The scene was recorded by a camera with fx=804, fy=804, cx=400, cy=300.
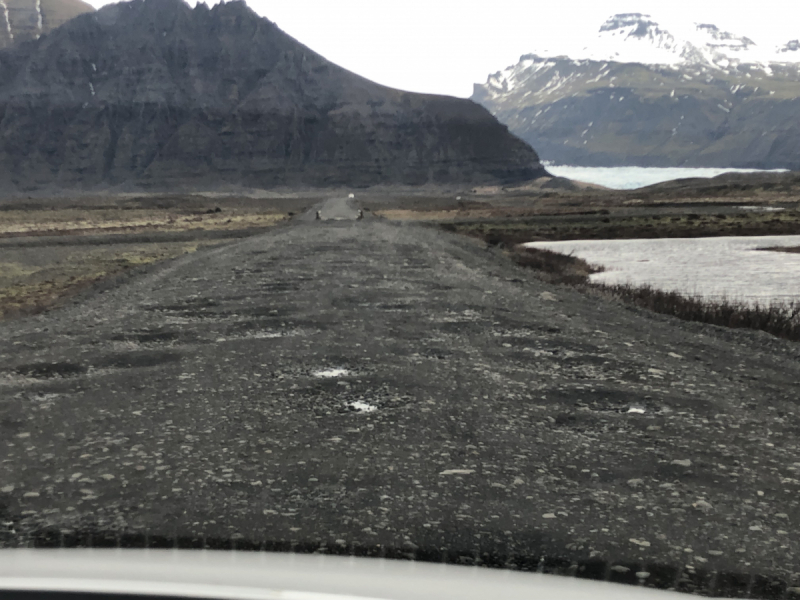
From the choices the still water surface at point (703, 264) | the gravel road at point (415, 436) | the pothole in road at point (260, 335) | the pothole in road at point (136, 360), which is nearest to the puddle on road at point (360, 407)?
the gravel road at point (415, 436)

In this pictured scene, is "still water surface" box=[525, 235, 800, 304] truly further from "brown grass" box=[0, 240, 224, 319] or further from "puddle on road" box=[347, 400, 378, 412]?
"puddle on road" box=[347, 400, 378, 412]

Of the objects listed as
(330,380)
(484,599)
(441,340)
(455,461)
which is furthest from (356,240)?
(484,599)

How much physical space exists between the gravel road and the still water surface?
42.9ft

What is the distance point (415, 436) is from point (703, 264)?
32.9m

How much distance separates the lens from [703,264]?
37.1 meters

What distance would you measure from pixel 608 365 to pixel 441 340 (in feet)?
8.65

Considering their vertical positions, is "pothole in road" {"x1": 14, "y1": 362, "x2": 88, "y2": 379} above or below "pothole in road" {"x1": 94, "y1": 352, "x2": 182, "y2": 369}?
below

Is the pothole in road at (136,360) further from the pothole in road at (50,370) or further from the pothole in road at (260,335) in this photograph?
the pothole in road at (260,335)

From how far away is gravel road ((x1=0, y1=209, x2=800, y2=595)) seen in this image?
5.29 m

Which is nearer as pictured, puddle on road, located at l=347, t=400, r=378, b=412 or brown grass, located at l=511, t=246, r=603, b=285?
puddle on road, located at l=347, t=400, r=378, b=412

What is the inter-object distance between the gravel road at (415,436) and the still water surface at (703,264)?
42.9 feet

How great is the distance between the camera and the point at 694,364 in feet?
38.4

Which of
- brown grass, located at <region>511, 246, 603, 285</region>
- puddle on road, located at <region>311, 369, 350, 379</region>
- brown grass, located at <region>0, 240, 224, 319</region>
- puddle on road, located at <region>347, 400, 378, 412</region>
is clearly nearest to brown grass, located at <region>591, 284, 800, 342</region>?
brown grass, located at <region>511, 246, 603, 285</region>

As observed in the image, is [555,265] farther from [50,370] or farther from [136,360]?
[50,370]
